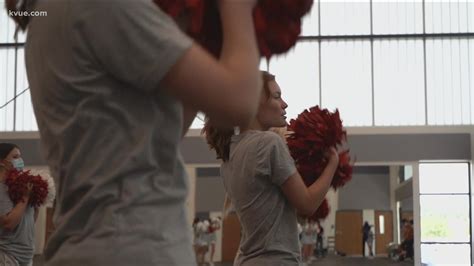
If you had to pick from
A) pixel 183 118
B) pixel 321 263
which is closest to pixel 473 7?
pixel 321 263

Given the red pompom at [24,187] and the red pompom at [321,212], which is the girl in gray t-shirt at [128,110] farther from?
the red pompom at [24,187]

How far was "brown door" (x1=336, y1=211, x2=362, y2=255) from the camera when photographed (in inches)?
805

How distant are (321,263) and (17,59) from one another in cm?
905

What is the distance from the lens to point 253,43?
1.10 metres

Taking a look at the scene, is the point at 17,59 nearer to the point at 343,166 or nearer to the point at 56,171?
the point at 343,166

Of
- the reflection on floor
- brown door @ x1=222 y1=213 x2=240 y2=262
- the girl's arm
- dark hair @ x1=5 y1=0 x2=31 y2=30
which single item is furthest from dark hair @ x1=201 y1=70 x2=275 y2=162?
brown door @ x1=222 y1=213 x2=240 y2=262

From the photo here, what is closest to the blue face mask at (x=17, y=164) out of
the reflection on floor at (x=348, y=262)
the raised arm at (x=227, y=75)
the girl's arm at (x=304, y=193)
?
the girl's arm at (x=304, y=193)

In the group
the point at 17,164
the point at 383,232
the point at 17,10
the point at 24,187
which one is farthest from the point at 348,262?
the point at 17,10

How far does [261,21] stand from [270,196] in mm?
1474

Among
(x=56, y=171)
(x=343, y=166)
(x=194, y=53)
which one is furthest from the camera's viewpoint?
(x=343, y=166)

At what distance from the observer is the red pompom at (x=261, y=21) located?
1.17m

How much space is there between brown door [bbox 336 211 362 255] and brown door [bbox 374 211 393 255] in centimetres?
58

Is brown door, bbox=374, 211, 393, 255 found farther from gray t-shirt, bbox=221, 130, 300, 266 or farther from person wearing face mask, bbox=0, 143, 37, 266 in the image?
gray t-shirt, bbox=221, 130, 300, 266

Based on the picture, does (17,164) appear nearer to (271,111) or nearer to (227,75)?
(271,111)
